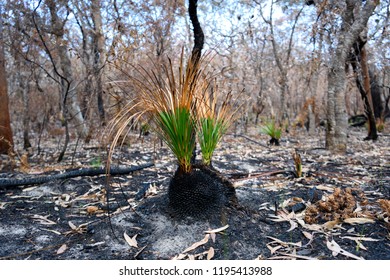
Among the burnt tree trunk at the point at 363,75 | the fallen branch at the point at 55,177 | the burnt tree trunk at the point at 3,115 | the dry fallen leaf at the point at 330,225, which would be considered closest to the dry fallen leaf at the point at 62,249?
the fallen branch at the point at 55,177

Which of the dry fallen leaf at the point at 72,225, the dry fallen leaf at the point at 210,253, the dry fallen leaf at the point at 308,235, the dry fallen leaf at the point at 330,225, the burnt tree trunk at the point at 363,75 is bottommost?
the dry fallen leaf at the point at 210,253

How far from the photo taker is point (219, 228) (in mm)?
1704

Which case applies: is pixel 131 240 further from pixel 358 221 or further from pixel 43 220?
pixel 358 221

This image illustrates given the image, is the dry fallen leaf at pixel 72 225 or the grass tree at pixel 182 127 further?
the dry fallen leaf at pixel 72 225

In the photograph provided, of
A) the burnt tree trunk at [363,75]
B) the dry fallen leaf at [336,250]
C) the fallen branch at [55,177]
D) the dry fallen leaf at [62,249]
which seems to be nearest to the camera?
the dry fallen leaf at [336,250]

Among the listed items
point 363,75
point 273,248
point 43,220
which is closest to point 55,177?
point 43,220

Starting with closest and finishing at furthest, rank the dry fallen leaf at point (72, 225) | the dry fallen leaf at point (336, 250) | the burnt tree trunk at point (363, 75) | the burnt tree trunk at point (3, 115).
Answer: the dry fallen leaf at point (336, 250) < the dry fallen leaf at point (72, 225) < the burnt tree trunk at point (3, 115) < the burnt tree trunk at point (363, 75)

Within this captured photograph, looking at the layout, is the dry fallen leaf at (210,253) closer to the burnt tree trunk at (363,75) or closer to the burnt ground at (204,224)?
the burnt ground at (204,224)

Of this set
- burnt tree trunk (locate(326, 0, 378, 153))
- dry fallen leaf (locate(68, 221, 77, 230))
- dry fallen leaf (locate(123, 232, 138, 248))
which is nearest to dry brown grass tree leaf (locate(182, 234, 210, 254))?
dry fallen leaf (locate(123, 232, 138, 248))

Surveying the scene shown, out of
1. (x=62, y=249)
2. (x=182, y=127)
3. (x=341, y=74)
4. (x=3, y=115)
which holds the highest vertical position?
(x=341, y=74)

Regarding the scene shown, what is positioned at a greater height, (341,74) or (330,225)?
(341,74)

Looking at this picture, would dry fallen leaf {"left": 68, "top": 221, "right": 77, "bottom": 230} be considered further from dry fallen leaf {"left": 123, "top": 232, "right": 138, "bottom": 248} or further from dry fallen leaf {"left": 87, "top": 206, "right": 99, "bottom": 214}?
dry fallen leaf {"left": 123, "top": 232, "right": 138, "bottom": 248}

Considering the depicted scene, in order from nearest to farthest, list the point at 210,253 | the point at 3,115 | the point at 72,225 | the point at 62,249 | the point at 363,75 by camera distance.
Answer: the point at 210,253
the point at 62,249
the point at 72,225
the point at 3,115
the point at 363,75

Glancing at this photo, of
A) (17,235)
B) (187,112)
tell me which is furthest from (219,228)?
(17,235)
